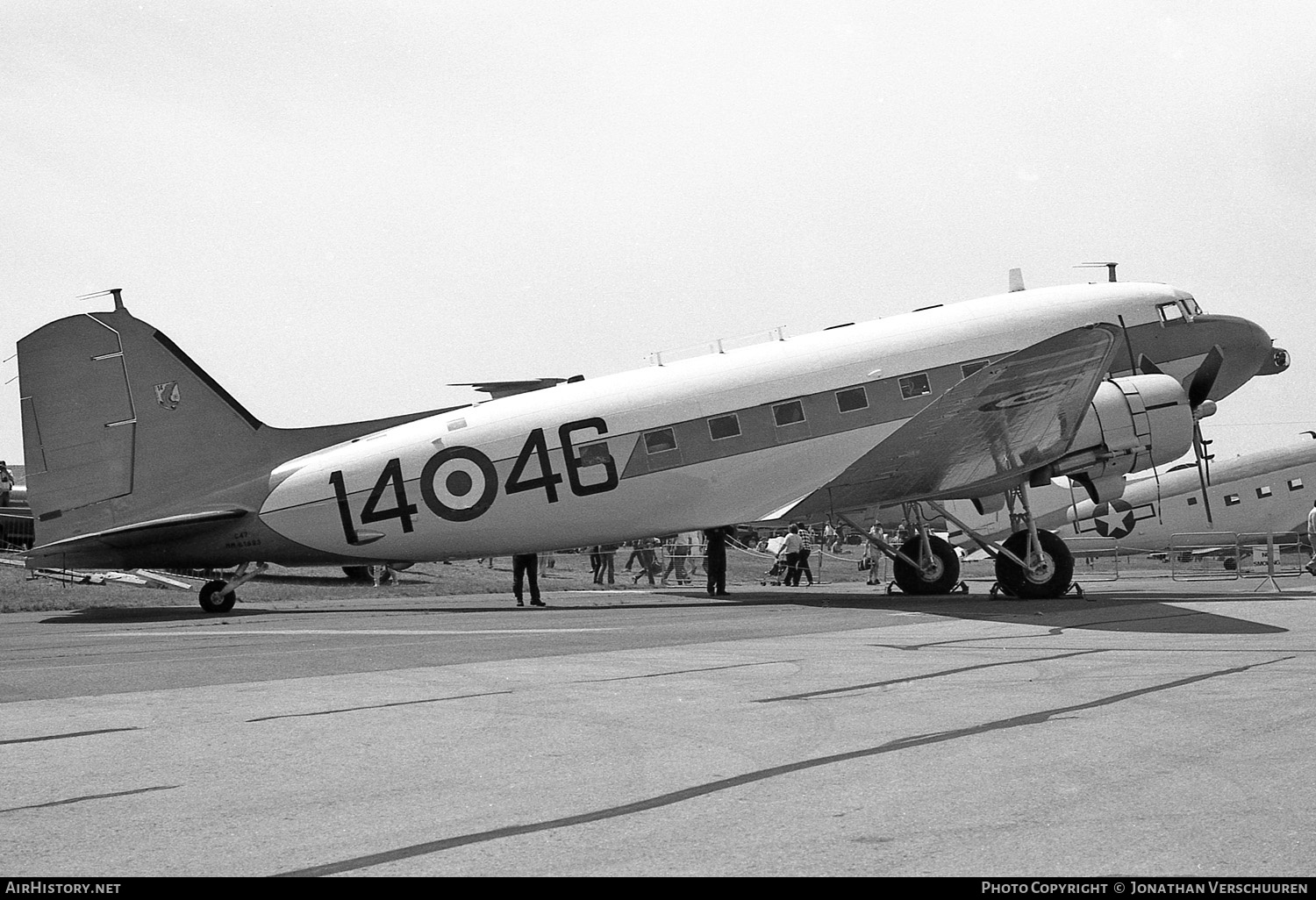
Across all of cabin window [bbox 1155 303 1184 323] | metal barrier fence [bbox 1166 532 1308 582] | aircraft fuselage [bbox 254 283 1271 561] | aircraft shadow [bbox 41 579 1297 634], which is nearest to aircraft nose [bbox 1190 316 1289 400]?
cabin window [bbox 1155 303 1184 323]

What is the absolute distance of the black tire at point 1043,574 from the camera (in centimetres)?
1938

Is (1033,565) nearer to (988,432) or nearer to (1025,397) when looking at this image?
(988,432)

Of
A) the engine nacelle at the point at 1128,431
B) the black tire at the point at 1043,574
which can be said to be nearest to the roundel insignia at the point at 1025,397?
the engine nacelle at the point at 1128,431

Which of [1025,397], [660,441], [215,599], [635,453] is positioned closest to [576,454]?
[635,453]

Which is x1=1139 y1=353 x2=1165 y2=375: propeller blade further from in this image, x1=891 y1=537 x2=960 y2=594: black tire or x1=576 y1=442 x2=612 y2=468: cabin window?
x1=576 y1=442 x2=612 y2=468: cabin window

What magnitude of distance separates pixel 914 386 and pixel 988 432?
2015 mm

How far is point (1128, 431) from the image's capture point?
19.1 meters

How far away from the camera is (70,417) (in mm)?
20188

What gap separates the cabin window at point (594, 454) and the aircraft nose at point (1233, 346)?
1003 centimetres

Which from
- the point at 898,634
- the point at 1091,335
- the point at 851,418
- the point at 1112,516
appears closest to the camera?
the point at 898,634

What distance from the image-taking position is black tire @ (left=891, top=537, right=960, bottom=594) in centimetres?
2273

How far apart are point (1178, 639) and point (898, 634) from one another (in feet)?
9.01
